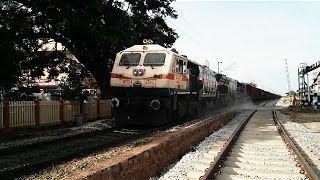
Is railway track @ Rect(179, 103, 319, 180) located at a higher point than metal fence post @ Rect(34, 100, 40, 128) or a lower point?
lower

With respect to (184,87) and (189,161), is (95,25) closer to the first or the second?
(184,87)

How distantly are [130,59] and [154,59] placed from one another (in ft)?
3.46

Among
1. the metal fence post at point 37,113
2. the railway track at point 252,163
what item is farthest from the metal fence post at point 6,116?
the railway track at point 252,163

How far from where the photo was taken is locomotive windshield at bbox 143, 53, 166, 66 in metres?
16.3

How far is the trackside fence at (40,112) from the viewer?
14.3 metres

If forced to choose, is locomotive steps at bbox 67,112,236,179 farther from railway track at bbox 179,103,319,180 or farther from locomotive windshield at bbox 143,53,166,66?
locomotive windshield at bbox 143,53,166,66

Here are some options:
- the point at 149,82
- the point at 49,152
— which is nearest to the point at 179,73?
the point at 149,82

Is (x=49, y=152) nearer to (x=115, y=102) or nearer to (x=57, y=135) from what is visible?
(x=57, y=135)

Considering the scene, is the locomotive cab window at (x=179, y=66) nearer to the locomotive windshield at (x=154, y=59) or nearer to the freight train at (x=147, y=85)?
the freight train at (x=147, y=85)

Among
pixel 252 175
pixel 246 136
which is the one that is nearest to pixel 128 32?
pixel 246 136

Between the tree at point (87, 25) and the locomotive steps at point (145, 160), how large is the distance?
8026 mm

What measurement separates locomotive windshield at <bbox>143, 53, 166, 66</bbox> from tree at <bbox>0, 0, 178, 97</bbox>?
264 cm

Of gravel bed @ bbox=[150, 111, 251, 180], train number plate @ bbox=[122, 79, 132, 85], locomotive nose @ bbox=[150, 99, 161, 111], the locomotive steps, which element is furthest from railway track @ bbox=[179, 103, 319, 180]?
train number plate @ bbox=[122, 79, 132, 85]

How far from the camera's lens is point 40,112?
16141 mm
